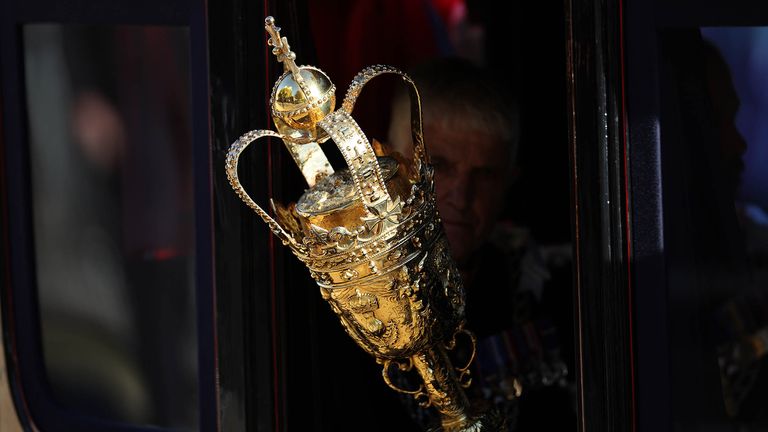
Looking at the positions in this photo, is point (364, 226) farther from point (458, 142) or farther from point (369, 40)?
point (369, 40)

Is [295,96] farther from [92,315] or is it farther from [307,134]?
[92,315]

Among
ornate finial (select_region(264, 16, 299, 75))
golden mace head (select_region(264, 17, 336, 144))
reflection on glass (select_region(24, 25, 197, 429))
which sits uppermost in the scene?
ornate finial (select_region(264, 16, 299, 75))

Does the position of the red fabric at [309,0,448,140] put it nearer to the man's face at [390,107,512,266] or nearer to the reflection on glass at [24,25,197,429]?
the man's face at [390,107,512,266]

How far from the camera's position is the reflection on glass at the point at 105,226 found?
4.40ft

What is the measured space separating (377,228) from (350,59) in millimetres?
448

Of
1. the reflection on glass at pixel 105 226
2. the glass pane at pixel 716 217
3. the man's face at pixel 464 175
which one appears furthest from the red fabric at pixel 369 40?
the glass pane at pixel 716 217

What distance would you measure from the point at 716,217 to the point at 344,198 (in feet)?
1.13

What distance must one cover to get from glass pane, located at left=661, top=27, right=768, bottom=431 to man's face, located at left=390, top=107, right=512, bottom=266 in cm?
32

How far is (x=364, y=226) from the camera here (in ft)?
2.91

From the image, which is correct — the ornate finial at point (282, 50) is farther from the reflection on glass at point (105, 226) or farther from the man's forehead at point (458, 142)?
the reflection on glass at point (105, 226)

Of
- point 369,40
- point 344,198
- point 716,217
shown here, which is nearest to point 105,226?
point 369,40

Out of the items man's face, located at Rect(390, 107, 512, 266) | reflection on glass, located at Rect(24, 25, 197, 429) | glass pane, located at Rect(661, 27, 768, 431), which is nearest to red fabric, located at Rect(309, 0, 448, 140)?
man's face, located at Rect(390, 107, 512, 266)

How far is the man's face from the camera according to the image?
1.21m

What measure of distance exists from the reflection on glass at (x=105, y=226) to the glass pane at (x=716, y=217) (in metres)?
0.64
